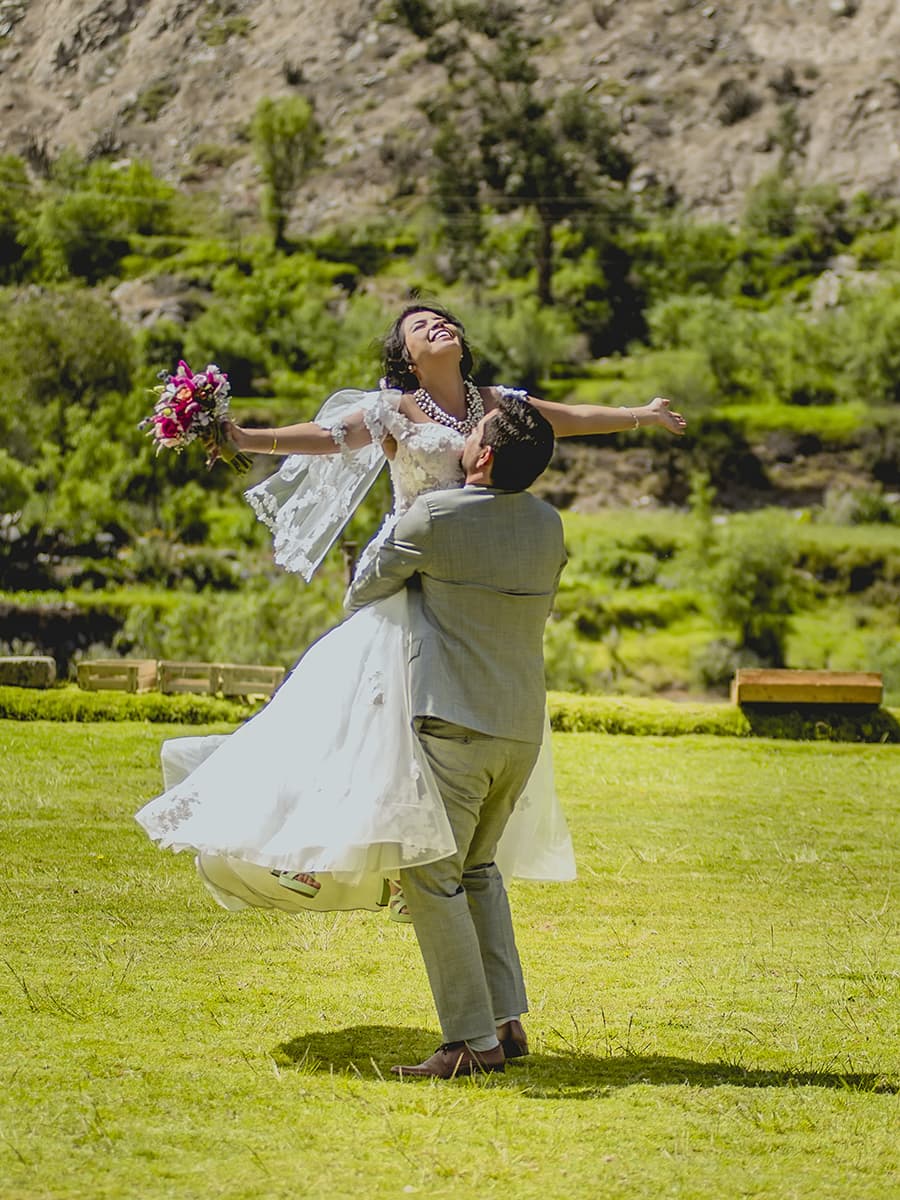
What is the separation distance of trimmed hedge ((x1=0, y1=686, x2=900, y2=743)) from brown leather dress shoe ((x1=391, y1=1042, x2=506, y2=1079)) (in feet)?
23.7

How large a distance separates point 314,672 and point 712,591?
21.9m

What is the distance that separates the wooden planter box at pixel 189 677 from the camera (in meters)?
11.2

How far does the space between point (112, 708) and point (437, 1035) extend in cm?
706

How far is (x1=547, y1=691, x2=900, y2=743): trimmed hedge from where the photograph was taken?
10.9 metres

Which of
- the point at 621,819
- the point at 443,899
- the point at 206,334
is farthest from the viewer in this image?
the point at 206,334

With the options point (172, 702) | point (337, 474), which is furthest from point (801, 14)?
point (337, 474)

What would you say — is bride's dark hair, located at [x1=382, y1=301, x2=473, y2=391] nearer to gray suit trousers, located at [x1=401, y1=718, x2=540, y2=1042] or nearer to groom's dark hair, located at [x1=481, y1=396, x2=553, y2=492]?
groom's dark hair, located at [x1=481, y1=396, x2=553, y2=492]

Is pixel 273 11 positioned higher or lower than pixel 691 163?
higher

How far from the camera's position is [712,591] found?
25062mm

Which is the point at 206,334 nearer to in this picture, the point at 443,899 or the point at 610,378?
the point at 610,378

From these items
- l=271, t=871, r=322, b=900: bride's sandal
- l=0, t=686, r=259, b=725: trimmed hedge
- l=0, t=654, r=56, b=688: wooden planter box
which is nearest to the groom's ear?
l=271, t=871, r=322, b=900: bride's sandal

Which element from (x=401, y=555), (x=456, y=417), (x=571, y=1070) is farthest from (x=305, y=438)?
(x=571, y=1070)

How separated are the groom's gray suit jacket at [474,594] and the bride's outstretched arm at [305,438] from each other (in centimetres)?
53

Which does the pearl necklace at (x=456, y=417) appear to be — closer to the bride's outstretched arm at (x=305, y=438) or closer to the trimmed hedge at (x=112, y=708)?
the bride's outstretched arm at (x=305, y=438)
